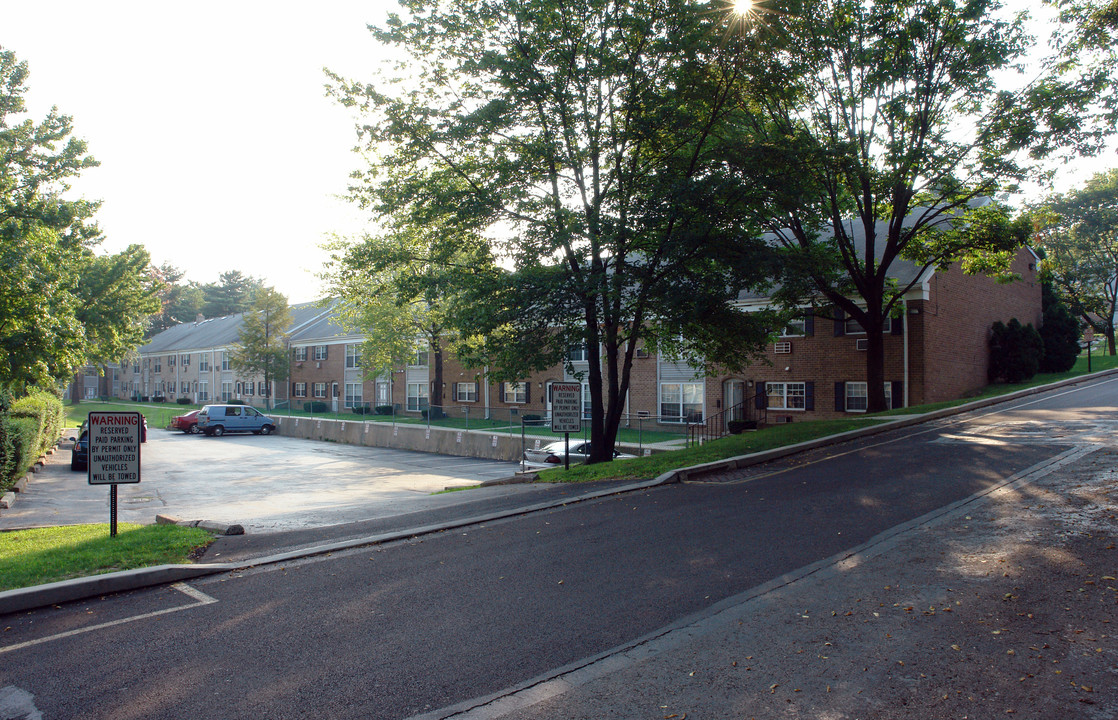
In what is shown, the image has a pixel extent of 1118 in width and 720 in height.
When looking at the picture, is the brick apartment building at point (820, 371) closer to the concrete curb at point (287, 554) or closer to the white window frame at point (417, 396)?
the white window frame at point (417, 396)

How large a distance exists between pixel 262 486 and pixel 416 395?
29495 millimetres

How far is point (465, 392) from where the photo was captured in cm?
4628

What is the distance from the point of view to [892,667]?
15.6 feet

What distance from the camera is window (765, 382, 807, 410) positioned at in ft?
99.6

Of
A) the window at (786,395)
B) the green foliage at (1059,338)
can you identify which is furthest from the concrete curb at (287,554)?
the green foliage at (1059,338)

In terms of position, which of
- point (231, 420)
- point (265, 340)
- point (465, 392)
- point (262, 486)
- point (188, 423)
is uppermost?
point (265, 340)

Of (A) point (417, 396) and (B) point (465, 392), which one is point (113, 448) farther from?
(A) point (417, 396)

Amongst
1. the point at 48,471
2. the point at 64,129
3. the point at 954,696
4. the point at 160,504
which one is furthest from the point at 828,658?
the point at 64,129

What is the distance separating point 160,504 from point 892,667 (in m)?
17.2

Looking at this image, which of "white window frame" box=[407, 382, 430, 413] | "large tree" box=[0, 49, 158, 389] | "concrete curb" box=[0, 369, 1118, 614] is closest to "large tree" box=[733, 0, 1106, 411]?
"concrete curb" box=[0, 369, 1118, 614]

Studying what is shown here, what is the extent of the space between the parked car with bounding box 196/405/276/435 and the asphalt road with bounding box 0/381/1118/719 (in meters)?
38.5

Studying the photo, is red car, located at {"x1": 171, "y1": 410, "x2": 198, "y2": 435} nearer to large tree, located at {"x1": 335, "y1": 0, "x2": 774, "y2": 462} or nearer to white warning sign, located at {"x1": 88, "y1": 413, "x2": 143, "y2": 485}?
large tree, located at {"x1": 335, "y1": 0, "x2": 774, "y2": 462}

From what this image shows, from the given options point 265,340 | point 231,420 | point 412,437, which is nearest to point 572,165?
point 412,437

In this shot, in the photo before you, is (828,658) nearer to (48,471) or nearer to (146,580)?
(146,580)
